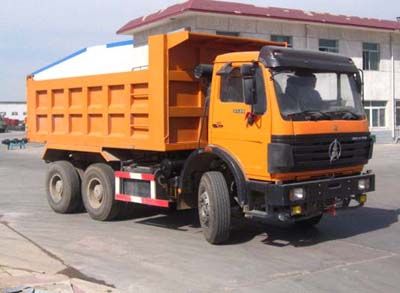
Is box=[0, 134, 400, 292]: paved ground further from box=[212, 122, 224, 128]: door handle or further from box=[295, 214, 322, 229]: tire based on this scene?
box=[212, 122, 224, 128]: door handle

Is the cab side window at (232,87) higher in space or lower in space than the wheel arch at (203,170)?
higher

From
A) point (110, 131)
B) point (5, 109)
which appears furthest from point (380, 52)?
point (5, 109)

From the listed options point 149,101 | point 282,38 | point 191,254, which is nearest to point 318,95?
point 149,101

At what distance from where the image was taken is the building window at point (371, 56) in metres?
34.2

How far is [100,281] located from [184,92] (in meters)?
3.65

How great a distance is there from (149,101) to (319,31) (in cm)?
2352

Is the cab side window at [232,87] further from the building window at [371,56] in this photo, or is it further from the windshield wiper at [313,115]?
the building window at [371,56]

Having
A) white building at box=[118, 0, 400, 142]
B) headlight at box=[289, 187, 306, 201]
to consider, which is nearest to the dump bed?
headlight at box=[289, 187, 306, 201]

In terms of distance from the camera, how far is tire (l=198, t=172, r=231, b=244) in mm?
8672

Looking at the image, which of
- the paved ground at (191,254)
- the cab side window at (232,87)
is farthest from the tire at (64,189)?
the cab side window at (232,87)

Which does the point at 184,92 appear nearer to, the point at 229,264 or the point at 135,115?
the point at 135,115

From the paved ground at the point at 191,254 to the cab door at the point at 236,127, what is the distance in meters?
1.27

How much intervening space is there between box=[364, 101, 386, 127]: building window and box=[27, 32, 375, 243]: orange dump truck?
84.8 feet

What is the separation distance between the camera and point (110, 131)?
10781 mm
